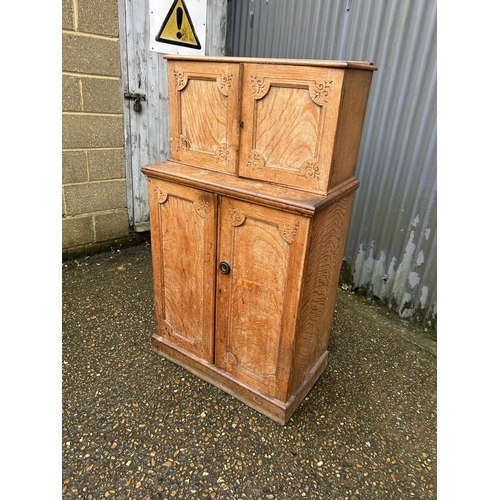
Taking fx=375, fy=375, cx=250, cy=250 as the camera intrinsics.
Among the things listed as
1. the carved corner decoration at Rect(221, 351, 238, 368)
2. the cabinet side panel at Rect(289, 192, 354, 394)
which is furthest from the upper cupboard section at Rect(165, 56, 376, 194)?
the carved corner decoration at Rect(221, 351, 238, 368)

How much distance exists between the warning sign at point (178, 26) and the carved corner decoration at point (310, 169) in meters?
2.80

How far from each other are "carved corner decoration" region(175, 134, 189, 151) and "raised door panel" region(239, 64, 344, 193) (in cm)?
39

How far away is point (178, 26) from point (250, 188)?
2.82 m

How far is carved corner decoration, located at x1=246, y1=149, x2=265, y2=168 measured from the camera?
6.13ft

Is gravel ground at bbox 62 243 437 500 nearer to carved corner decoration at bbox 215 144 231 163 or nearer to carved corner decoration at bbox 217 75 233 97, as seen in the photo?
carved corner decoration at bbox 215 144 231 163

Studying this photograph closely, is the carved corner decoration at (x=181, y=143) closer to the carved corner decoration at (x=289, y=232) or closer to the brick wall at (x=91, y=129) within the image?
the carved corner decoration at (x=289, y=232)

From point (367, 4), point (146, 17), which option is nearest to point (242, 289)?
point (367, 4)

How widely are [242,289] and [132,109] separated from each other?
2.63 metres

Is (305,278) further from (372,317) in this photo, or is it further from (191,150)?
(372,317)

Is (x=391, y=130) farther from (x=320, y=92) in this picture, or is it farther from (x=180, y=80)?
(x=180, y=80)

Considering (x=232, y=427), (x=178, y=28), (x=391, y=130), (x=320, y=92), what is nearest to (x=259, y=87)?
(x=320, y=92)

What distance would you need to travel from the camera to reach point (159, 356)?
2670 mm

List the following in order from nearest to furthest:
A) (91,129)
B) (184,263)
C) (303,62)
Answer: (303,62) → (184,263) → (91,129)

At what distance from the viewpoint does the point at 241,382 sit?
2.29m
